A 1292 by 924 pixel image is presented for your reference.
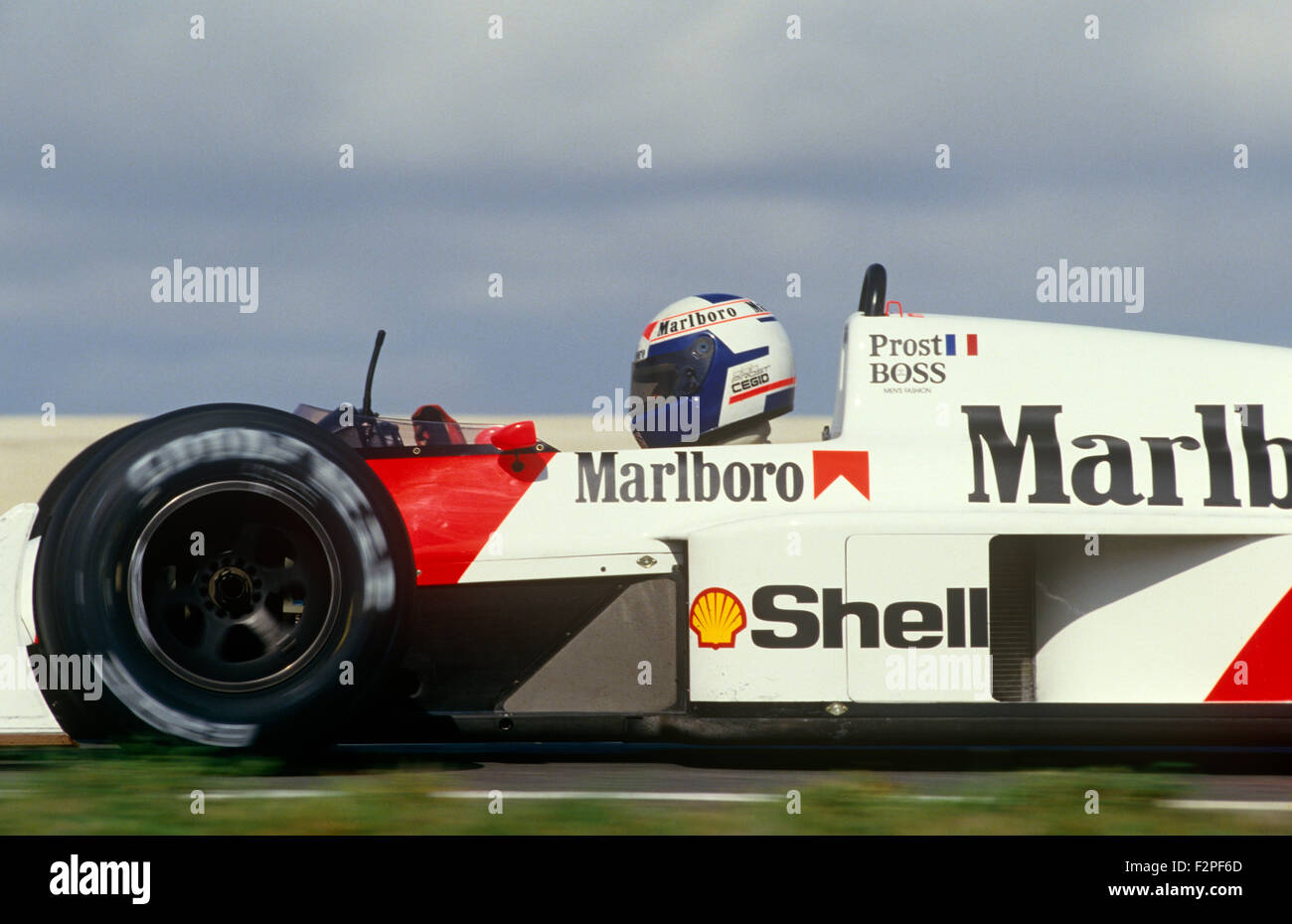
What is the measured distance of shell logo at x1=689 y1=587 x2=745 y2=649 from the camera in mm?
5047

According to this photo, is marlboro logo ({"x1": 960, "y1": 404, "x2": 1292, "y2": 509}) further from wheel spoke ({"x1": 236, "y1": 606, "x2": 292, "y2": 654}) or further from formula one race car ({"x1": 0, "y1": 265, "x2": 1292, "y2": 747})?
wheel spoke ({"x1": 236, "y1": 606, "x2": 292, "y2": 654})

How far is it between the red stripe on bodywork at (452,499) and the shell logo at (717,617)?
0.71m

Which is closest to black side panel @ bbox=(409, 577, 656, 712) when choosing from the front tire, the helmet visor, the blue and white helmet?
the front tire

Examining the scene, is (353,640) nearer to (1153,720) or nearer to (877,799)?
(877,799)

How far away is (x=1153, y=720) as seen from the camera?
16.7ft

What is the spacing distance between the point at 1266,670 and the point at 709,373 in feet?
7.85

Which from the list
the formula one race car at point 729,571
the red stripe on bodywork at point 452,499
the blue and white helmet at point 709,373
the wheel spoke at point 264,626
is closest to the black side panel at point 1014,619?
the formula one race car at point 729,571

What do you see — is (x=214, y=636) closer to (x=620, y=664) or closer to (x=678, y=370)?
(x=620, y=664)

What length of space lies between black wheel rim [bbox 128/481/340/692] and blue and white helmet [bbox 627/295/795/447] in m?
1.76

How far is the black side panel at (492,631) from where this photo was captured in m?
5.15
